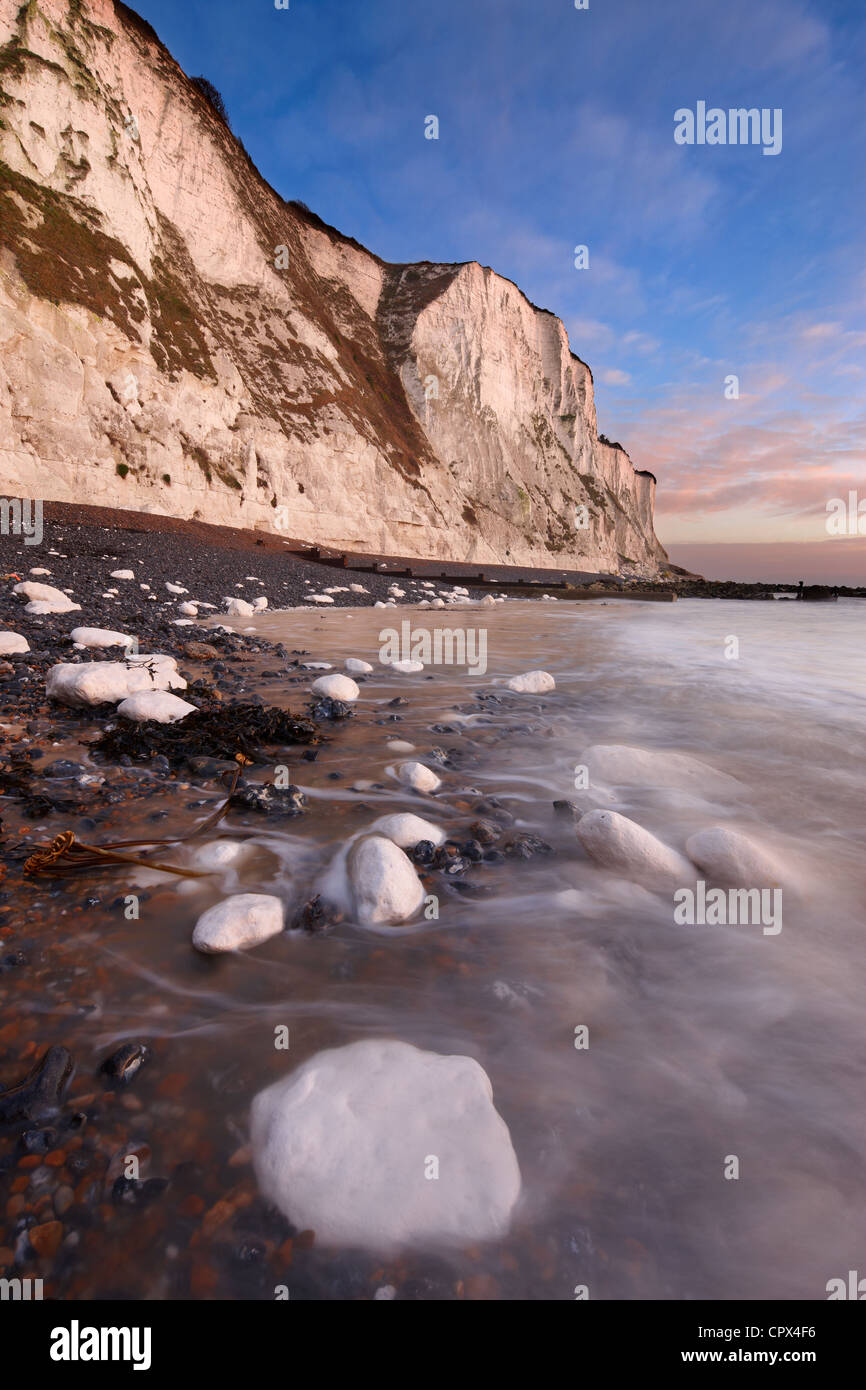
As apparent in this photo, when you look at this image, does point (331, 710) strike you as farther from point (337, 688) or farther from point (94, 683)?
point (94, 683)

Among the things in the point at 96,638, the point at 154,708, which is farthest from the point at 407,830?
the point at 96,638

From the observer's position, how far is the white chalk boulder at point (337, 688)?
495 cm

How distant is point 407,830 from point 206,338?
30.4m

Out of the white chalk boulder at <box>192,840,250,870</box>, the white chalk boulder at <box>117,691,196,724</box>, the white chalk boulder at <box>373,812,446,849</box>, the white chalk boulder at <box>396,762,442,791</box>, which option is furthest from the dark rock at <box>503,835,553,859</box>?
the white chalk boulder at <box>117,691,196,724</box>

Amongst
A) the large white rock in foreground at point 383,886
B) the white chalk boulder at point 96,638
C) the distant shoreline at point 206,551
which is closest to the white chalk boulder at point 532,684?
the white chalk boulder at point 96,638

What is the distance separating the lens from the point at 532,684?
19.7 ft

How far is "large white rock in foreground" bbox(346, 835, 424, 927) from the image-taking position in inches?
79.4

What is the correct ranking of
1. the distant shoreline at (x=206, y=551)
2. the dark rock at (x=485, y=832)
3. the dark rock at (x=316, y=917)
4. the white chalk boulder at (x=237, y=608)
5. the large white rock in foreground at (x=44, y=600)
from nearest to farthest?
the dark rock at (x=316, y=917)
the dark rock at (x=485, y=832)
the large white rock in foreground at (x=44, y=600)
the white chalk boulder at (x=237, y=608)
the distant shoreline at (x=206, y=551)

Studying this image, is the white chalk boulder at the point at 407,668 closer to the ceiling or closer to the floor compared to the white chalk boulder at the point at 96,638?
closer to the floor

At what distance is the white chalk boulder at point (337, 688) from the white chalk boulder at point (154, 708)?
1.39 metres

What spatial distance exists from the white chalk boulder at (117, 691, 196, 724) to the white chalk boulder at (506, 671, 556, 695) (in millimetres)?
3295

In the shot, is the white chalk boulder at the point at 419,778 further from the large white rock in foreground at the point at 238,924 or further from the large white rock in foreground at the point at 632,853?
the large white rock in foreground at the point at 238,924

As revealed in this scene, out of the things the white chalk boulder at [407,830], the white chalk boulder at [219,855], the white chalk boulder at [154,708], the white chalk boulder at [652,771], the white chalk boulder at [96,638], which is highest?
the white chalk boulder at [96,638]

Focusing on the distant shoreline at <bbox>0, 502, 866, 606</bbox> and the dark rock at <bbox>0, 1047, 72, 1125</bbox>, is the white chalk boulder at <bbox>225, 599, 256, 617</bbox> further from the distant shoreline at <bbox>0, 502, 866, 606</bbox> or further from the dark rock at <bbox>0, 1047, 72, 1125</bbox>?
the dark rock at <bbox>0, 1047, 72, 1125</bbox>
